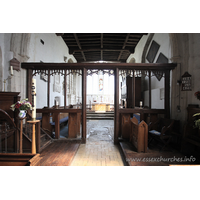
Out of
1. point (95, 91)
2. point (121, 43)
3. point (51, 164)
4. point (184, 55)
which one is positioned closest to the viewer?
point (51, 164)

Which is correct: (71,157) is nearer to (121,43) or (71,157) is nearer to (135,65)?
(135,65)

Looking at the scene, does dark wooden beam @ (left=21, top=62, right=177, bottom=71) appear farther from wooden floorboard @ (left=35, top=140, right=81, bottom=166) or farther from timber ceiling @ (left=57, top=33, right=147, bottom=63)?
timber ceiling @ (left=57, top=33, right=147, bottom=63)

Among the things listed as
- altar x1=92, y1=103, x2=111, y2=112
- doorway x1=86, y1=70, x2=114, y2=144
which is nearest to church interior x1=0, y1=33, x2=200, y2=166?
doorway x1=86, y1=70, x2=114, y2=144

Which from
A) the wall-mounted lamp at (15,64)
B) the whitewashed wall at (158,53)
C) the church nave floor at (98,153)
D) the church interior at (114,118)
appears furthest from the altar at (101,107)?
the wall-mounted lamp at (15,64)

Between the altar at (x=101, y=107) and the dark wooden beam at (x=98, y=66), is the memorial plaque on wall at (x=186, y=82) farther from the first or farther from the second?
the altar at (x=101, y=107)

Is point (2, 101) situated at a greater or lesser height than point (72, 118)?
greater

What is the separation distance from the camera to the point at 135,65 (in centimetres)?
444

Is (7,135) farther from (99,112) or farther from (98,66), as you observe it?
(99,112)

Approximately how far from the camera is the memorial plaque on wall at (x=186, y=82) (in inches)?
153

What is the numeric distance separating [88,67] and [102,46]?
4.51 metres

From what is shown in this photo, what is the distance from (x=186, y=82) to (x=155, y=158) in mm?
2415

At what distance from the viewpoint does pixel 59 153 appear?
3.43 meters

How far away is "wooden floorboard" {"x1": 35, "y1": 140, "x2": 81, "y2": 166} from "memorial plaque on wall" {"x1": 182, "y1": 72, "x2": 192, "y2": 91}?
3.63 metres

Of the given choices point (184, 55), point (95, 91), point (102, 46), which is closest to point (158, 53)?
point (184, 55)
